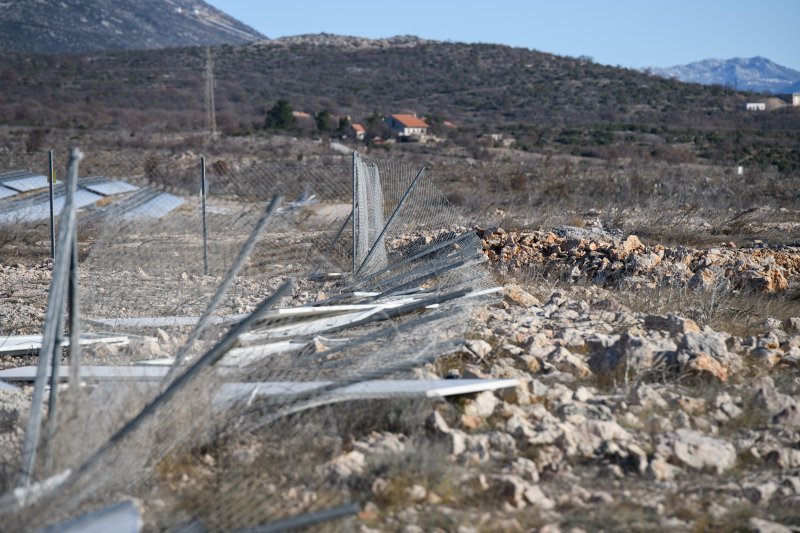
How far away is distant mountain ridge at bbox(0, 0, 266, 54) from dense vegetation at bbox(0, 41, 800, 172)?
67.9 feet

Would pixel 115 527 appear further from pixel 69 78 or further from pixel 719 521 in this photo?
pixel 69 78

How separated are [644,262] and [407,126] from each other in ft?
125

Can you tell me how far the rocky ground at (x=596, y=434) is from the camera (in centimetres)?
411

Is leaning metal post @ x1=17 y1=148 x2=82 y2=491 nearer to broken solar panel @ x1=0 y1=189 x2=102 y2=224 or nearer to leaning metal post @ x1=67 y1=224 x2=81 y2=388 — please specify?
leaning metal post @ x1=67 y1=224 x2=81 y2=388

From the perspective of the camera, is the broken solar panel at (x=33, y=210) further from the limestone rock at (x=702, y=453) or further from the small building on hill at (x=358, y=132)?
the small building on hill at (x=358, y=132)

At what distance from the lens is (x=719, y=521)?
409 centimetres

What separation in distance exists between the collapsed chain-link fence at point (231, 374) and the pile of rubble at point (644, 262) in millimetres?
1176

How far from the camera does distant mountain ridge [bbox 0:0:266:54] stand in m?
95.1

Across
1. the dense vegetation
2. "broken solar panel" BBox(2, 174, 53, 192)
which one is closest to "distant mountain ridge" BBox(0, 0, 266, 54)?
the dense vegetation

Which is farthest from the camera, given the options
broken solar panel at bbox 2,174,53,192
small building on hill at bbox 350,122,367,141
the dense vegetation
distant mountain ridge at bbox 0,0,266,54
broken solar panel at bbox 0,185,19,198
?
distant mountain ridge at bbox 0,0,266,54

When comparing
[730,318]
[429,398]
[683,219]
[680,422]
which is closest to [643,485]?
[680,422]

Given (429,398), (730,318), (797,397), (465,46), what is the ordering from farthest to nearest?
(465,46)
(730,318)
(797,397)
(429,398)

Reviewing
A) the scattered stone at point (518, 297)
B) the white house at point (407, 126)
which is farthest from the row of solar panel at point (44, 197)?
the white house at point (407, 126)

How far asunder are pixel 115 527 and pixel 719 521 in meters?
2.60
